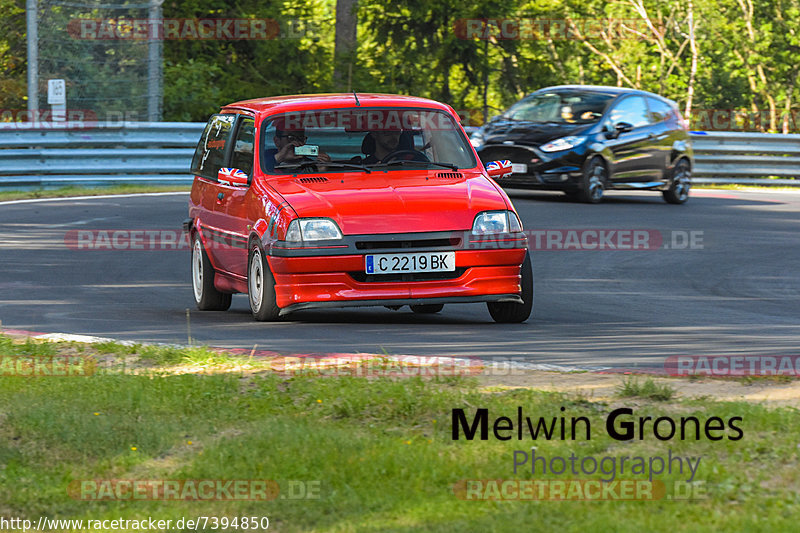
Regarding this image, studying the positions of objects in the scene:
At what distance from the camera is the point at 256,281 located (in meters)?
9.09

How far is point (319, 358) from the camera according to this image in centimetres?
Result: 704

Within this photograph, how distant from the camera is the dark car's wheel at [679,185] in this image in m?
20.8

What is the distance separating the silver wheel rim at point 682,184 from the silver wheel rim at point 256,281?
12861 mm

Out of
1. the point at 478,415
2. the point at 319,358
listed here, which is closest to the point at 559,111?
the point at 319,358

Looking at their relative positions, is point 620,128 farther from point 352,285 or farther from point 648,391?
point 648,391

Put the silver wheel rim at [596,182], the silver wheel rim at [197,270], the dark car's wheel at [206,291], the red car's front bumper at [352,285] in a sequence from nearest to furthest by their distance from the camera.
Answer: the red car's front bumper at [352,285]
the dark car's wheel at [206,291]
the silver wheel rim at [197,270]
the silver wheel rim at [596,182]

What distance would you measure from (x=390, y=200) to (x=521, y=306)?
124 centimetres

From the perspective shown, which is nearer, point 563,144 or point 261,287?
point 261,287

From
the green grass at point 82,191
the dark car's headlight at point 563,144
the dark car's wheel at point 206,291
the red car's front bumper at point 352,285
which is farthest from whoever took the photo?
the green grass at point 82,191

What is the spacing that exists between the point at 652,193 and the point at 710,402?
1825cm

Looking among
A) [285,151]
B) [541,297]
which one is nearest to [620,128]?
[541,297]

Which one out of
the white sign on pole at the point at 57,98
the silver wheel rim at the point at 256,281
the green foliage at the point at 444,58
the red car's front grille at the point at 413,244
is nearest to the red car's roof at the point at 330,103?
the silver wheel rim at the point at 256,281

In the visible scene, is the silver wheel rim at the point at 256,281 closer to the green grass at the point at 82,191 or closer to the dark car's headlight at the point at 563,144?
the dark car's headlight at the point at 563,144

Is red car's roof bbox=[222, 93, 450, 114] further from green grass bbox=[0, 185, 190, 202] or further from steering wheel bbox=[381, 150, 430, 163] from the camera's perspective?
green grass bbox=[0, 185, 190, 202]
